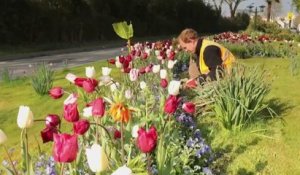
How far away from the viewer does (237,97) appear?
5730 mm

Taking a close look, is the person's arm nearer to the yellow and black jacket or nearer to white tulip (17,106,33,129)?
the yellow and black jacket

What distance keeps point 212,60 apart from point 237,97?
0.94m

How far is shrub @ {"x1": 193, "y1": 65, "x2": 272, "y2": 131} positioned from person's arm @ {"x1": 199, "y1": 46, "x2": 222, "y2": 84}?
1.38 feet

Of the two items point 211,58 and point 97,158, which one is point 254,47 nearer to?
point 211,58

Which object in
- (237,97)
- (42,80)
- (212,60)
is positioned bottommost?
(42,80)

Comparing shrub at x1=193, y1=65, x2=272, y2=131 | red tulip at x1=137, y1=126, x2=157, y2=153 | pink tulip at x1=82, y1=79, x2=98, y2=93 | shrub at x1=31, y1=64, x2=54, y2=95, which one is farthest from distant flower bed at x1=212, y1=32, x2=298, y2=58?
red tulip at x1=137, y1=126, x2=157, y2=153

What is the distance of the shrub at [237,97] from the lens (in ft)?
18.7

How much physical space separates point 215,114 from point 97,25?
1232 inches

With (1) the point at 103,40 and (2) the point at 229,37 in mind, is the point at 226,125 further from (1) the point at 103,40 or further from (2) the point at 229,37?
(1) the point at 103,40

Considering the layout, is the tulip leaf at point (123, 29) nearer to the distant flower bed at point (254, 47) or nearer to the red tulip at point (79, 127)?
the red tulip at point (79, 127)

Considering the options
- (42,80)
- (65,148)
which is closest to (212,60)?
(42,80)

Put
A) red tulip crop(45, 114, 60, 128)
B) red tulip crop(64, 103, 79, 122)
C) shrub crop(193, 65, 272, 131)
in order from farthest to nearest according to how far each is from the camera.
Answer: shrub crop(193, 65, 272, 131) → red tulip crop(45, 114, 60, 128) → red tulip crop(64, 103, 79, 122)

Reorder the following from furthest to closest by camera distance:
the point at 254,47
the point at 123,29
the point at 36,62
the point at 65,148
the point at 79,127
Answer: the point at 36,62 < the point at 254,47 < the point at 123,29 < the point at 79,127 < the point at 65,148

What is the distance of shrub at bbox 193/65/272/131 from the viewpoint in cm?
570
